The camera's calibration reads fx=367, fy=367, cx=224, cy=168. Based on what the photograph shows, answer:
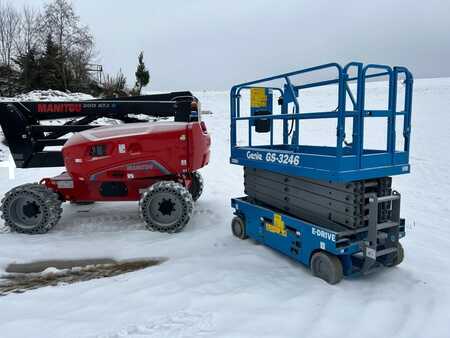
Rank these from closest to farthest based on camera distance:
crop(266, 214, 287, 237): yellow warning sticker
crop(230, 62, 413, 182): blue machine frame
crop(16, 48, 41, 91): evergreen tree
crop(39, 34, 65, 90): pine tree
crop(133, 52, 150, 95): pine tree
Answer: crop(230, 62, 413, 182): blue machine frame, crop(266, 214, 287, 237): yellow warning sticker, crop(16, 48, 41, 91): evergreen tree, crop(39, 34, 65, 90): pine tree, crop(133, 52, 150, 95): pine tree

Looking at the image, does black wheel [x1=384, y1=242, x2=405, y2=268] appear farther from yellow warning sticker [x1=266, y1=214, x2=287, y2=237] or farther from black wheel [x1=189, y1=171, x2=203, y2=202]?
black wheel [x1=189, y1=171, x2=203, y2=202]

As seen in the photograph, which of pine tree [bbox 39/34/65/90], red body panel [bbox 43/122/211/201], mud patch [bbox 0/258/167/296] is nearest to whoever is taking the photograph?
mud patch [bbox 0/258/167/296]

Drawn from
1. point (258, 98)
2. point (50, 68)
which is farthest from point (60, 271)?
point (50, 68)

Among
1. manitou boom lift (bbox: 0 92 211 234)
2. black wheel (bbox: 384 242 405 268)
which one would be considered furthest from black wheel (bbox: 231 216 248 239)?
black wheel (bbox: 384 242 405 268)

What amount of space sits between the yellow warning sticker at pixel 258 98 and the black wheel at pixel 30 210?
3191 millimetres

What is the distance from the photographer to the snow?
2910mm

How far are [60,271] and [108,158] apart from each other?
180cm

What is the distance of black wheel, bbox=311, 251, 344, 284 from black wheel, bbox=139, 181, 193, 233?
6.65 ft

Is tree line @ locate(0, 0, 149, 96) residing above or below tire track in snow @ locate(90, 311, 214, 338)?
above

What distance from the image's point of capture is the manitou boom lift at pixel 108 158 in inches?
204

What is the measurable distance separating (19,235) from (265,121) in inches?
151

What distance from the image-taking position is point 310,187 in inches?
157

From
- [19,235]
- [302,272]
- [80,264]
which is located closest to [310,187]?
[302,272]

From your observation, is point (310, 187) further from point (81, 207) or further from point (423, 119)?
point (423, 119)
